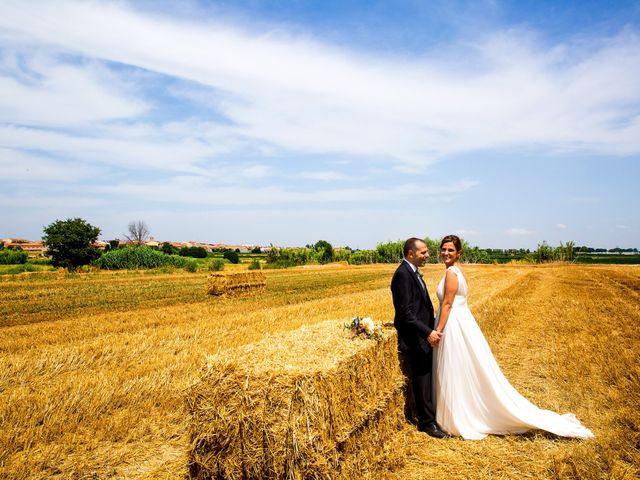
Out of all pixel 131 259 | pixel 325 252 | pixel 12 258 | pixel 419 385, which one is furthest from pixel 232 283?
pixel 325 252

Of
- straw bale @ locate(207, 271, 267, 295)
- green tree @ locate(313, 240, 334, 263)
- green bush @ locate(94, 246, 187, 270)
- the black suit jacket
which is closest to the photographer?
the black suit jacket

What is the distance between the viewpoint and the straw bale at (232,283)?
73.2ft

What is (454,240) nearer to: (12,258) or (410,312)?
(410,312)

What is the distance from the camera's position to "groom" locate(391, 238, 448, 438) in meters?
5.78

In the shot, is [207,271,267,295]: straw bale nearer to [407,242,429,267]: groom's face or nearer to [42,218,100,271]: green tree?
[407,242,429,267]: groom's face

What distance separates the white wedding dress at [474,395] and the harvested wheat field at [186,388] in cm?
20

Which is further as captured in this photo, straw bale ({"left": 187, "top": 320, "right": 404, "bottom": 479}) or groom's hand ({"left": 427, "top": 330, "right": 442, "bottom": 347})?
groom's hand ({"left": 427, "top": 330, "right": 442, "bottom": 347})

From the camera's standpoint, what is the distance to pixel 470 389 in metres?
5.78

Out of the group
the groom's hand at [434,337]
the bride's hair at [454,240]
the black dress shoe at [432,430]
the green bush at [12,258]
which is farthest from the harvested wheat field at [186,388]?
the green bush at [12,258]

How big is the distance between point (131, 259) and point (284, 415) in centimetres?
5729

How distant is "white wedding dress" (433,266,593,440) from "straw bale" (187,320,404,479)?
1296mm

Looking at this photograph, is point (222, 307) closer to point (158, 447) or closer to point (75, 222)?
point (158, 447)

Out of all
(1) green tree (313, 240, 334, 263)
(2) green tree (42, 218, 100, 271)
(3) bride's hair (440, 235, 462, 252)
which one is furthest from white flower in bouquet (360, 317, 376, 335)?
A: (1) green tree (313, 240, 334, 263)

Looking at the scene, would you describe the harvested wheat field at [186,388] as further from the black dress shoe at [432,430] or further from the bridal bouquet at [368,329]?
the bridal bouquet at [368,329]
